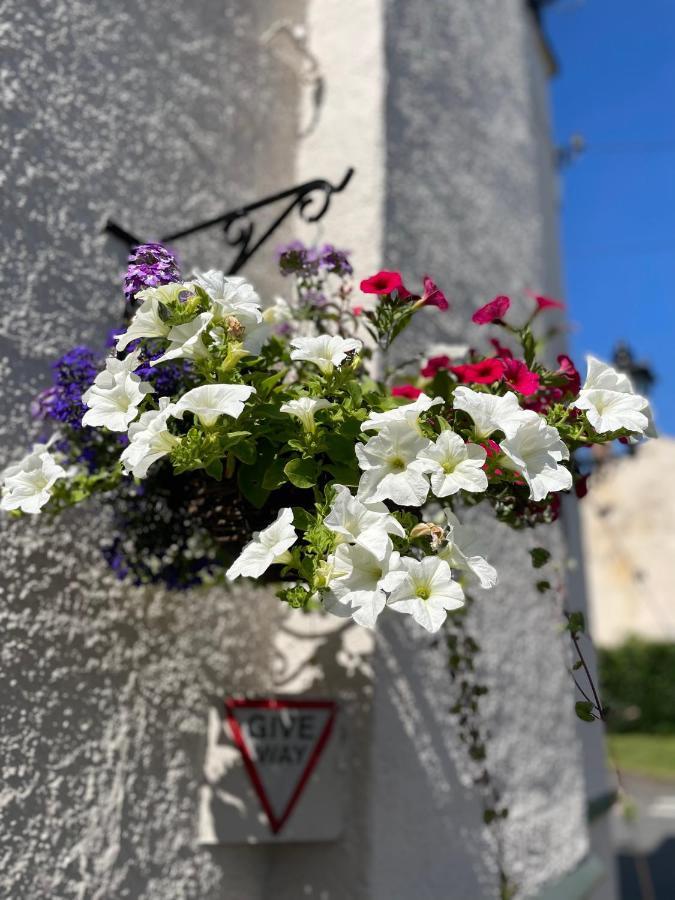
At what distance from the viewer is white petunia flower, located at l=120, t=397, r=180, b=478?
1257 mm

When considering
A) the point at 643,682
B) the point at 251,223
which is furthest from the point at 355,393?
the point at 643,682

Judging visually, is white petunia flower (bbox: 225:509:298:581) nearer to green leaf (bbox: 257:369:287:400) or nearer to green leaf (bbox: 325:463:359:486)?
green leaf (bbox: 325:463:359:486)

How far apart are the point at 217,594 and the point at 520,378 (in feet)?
3.98

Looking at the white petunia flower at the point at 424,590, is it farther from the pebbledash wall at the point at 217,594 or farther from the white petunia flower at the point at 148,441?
the pebbledash wall at the point at 217,594

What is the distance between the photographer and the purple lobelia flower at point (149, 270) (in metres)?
1.43

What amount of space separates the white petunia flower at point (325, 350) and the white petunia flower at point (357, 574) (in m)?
0.34

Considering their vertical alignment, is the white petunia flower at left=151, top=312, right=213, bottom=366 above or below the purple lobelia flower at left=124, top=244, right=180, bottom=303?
below

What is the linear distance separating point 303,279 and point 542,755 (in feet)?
7.56

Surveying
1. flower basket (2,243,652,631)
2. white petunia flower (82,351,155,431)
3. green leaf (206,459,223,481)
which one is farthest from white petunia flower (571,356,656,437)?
white petunia flower (82,351,155,431)

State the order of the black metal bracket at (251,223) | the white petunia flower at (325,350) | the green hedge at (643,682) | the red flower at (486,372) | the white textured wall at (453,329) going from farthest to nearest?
the green hedge at (643,682)
the white textured wall at (453,329)
the black metal bracket at (251,223)
the red flower at (486,372)
the white petunia flower at (325,350)

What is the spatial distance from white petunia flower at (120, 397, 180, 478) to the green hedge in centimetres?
1533

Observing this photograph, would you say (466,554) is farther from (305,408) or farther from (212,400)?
(212,400)

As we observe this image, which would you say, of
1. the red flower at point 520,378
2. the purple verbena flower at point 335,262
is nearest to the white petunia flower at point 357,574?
the red flower at point 520,378

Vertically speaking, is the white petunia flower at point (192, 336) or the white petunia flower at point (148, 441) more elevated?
the white petunia flower at point (192, 336)
